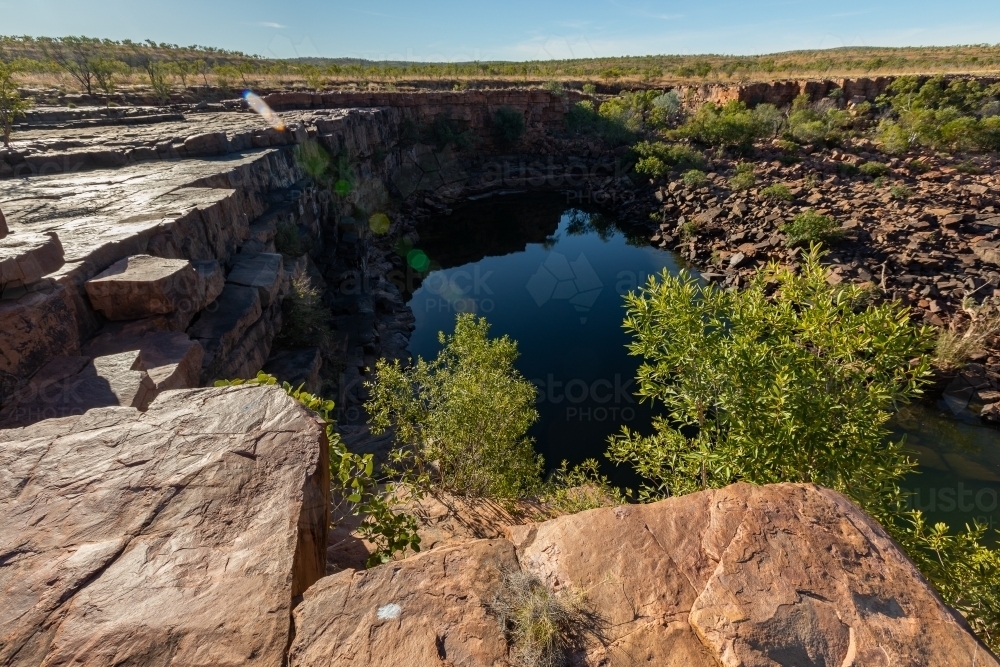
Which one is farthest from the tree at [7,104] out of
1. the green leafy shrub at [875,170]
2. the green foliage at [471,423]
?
the green leafy shrub at [875,170]

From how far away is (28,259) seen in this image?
5.20m

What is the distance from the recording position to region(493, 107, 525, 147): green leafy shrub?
3481cm

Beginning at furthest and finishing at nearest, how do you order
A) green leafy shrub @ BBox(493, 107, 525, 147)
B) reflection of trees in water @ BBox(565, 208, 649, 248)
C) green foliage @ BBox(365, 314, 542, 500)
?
green leafy shrub @ BBox(493, 107, 525, 147) < reflection of trees in water @ BBox(565, 208, 649, 248) < green foliage @ BBox(365, 314, 542, 500)

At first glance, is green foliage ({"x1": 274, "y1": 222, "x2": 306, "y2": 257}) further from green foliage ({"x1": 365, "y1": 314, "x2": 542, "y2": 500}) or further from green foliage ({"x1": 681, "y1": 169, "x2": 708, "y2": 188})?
green foliage ({"x1": 681, "y1": 169, "x2": 708, "y2": 188})

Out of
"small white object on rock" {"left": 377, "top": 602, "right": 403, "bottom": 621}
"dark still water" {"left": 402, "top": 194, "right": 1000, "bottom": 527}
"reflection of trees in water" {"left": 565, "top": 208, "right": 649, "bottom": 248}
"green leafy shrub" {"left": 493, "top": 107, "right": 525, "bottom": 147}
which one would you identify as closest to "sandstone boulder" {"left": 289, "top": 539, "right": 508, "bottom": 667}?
"small white object on rock" {"left": 377, "top": 602, "right": 403, "bottom": 621}

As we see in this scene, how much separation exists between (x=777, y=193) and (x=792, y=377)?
917 inches

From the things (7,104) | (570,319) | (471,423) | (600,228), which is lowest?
(570,319)

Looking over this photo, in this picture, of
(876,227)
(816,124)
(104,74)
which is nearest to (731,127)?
(816,124)

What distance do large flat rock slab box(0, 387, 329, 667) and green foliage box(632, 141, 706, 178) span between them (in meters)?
29.8

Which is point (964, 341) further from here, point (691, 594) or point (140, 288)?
point (140, 288)

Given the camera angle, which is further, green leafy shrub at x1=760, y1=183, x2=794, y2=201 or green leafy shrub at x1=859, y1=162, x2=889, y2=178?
green leafy shrub at x1=859, y1=162, x2=889, y2=178

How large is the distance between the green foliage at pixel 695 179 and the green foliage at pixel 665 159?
83.9 inches

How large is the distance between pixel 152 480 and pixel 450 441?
4.28 m

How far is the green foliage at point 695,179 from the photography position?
27062 millimetres
